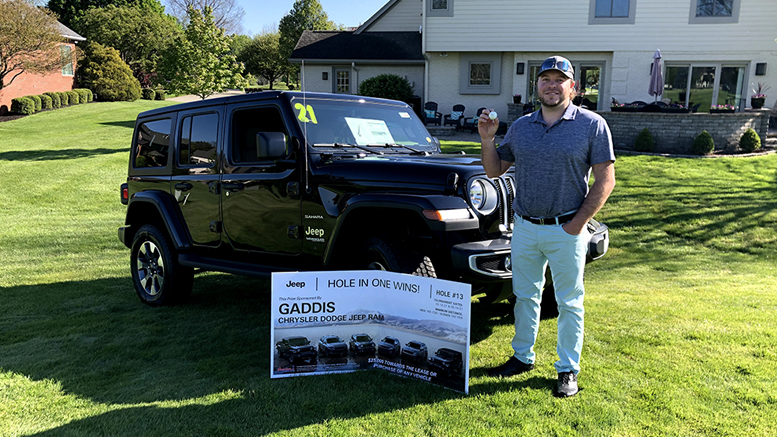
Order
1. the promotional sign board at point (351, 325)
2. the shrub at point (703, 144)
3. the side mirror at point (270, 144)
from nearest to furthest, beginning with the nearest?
the promotional sign board at point (351, 325), the side mirror at point (270, 144), the shrub at point (703, 144)

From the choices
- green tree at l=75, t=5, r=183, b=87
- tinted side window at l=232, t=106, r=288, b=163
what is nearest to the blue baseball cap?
tinted side window at l=232, t=106, r=288, b=163

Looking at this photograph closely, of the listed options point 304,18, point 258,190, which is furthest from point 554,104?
point 304,18

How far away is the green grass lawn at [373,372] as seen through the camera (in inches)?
136

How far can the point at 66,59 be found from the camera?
3297 cm

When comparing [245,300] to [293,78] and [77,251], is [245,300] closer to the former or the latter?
[77,251]

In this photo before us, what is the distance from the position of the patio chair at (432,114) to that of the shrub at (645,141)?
8.11 metres

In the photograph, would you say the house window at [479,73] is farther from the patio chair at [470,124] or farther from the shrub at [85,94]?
the shrub at [85,94]

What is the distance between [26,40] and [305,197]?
2920 cm

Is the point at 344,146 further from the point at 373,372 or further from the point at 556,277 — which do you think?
the point at 556,277

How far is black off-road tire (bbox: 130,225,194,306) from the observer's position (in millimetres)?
6055

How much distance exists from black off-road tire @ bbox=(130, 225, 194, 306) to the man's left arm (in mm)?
4115

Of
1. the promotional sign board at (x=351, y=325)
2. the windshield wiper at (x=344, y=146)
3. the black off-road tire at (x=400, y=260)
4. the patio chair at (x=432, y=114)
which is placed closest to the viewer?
the promotional sign board at (x=351, y=325)

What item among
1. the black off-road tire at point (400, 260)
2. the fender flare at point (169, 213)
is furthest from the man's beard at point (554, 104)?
the fender flare at point (169, 213)

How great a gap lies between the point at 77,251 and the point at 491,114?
335 inches
